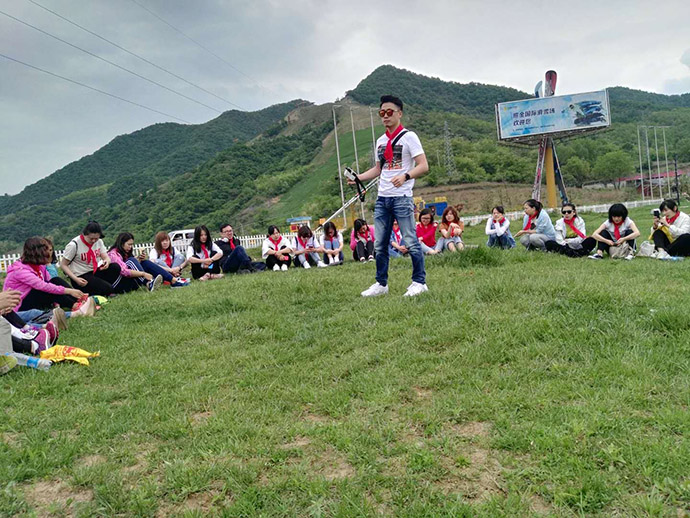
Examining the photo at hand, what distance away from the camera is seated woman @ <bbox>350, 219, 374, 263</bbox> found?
11062 mm

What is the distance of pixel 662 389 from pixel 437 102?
5016 inches

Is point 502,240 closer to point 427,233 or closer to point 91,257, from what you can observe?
point 427,233

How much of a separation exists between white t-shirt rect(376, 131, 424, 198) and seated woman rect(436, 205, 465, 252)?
5195mm

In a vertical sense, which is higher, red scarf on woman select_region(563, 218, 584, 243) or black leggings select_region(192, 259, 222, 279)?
red scarf on woman select_region(563, 218, 584, 243)

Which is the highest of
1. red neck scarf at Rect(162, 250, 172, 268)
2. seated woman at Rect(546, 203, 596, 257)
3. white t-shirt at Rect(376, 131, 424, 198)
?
white t-shirt at Rect(376, 131, 424, 198)

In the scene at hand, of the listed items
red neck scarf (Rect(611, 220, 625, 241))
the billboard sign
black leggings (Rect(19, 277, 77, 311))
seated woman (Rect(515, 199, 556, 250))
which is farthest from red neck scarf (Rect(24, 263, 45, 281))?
the billboard sign

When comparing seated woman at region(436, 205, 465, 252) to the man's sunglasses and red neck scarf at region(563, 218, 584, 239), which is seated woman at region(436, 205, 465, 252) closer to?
red neck scarf at region(563, 218, 584, 239)

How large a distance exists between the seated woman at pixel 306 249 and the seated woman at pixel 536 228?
181 inches

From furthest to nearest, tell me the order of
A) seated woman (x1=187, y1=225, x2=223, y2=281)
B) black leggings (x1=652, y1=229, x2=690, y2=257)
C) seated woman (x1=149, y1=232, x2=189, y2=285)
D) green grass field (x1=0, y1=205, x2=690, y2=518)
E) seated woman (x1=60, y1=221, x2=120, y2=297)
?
seated woman (x1=187, y1=225, x2=223, y2=281) → seated woman (x1=149, y1=232, x2=189, y2=285) → black leggings (x1=652, y1=229, x2=690, y2=257) → seated woman (x1=60, y1=221, x2=120, y2=297) → green grass field (x1=0, y1=205, x2=690, y2=518)

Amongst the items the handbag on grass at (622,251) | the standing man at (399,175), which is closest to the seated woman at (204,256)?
the standing man at (399,175)

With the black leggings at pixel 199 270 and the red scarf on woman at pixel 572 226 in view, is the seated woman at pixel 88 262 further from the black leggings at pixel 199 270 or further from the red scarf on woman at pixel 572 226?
the red scarf on woman at pixel 572 226

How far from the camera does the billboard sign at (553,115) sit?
40.1 metres

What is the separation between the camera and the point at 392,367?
340 centimetres

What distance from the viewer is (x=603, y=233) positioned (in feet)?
28.6
